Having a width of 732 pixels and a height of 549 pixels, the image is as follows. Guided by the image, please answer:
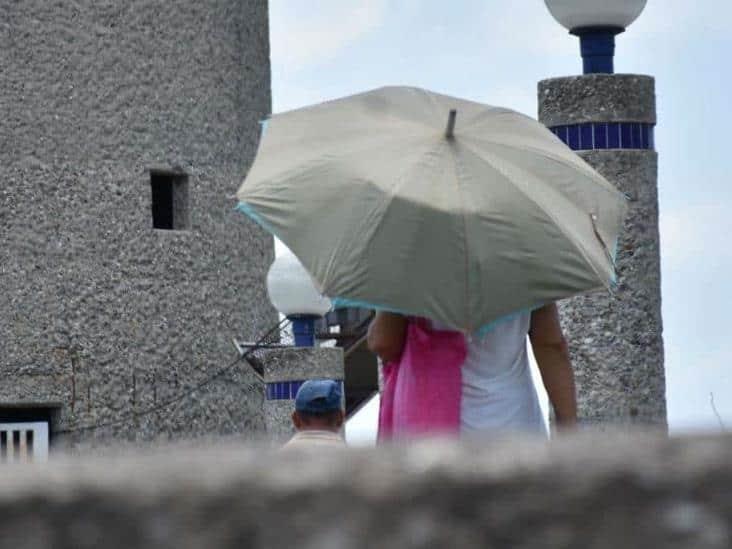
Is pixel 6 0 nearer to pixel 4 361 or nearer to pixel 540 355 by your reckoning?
pixel 4 361

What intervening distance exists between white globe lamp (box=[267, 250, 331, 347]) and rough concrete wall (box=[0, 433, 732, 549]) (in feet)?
39.5

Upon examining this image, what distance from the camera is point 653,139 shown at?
7.47 m

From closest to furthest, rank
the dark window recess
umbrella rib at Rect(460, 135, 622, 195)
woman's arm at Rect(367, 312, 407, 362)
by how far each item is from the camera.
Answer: woman's arm at Rect(367, 312, 407, 362) → umbrella rib at Rect(460, 135, 622, 195) → the dark window recess

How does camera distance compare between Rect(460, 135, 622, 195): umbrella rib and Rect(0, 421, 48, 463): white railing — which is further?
Rect(0, 421, 48, 463): white railing

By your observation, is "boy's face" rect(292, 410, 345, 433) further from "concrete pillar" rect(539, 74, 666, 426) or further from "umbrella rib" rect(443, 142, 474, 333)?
"concrete pillar" rect(539, 74, 666, 426)

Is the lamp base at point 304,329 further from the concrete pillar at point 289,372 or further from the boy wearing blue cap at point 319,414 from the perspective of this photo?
the boy wearing blue cap at point 319,414

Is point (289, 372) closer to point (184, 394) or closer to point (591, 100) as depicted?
point (184, 394)

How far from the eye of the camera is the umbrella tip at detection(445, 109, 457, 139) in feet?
18.0

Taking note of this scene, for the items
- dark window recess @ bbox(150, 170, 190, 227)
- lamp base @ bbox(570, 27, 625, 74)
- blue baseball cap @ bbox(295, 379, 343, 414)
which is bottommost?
blue baseball cap @ bbox(295, 379, 343, 414)

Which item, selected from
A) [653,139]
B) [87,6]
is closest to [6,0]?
[87,6]

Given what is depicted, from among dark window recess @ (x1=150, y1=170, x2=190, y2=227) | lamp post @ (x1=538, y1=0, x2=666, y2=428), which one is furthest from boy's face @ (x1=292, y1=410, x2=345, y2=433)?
dark window recess @ (x1=150, y1=170, x2=190, y2=227)

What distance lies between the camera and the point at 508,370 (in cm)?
519

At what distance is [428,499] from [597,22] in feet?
19.7

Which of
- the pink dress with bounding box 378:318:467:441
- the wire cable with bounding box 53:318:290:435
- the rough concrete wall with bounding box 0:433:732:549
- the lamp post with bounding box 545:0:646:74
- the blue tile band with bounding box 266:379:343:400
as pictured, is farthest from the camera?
the wire cable with bounding box 53:318:290:435
